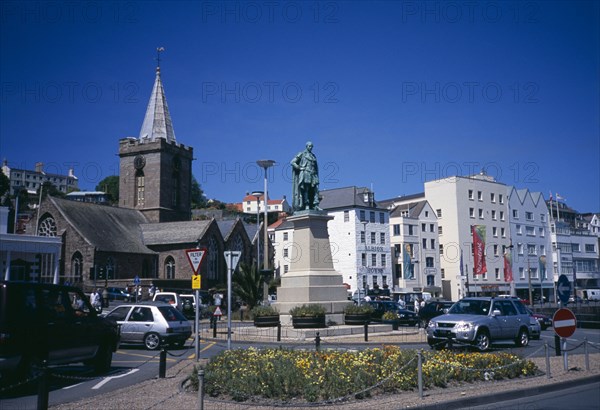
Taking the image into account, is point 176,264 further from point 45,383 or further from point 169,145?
point 45,383

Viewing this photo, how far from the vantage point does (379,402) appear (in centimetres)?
982

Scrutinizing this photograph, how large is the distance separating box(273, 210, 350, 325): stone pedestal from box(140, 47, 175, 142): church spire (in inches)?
2178

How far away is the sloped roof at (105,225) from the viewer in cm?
5906

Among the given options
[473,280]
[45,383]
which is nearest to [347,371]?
[45,383]

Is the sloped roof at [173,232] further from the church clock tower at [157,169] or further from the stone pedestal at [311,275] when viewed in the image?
the stone pedestal at [311,275]

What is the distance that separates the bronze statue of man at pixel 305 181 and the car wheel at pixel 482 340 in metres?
9.91

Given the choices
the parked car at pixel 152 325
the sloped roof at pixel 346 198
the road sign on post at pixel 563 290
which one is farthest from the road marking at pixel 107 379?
the sloped roof at pixel 346 198

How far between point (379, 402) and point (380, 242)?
57970mm

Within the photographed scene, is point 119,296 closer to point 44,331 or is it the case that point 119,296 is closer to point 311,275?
point 311,275

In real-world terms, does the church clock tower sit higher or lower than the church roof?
lower

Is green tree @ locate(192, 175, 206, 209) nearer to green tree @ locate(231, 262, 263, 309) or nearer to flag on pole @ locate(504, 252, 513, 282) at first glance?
flag on pole @ locate(504, 252, 513, 282)

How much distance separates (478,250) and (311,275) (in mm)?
54234

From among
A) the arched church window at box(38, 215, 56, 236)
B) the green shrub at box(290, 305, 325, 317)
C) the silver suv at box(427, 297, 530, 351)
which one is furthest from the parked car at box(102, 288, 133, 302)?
the silver suv at box(427, 297, 530, 351)

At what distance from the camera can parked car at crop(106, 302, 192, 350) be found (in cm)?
1895
